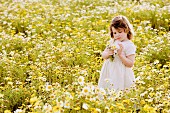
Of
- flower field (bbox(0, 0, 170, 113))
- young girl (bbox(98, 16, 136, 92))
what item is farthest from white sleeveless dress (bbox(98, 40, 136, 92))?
flower field (bbox(0, 0, 170, 113))

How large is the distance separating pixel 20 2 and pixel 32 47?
14.3 feet

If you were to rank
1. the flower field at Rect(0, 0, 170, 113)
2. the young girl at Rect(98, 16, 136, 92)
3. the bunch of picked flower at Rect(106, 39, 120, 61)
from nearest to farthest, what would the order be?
the flower field at Rect(0, 0, 170, 113), the bunch of picked flower at Rect(106, 39, 120, 61), the young girl at Rect(98, 16, 136, 92)

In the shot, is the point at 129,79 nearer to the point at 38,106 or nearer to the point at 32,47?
the point at 38,106

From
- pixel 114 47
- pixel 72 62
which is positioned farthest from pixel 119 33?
pixel 72 62

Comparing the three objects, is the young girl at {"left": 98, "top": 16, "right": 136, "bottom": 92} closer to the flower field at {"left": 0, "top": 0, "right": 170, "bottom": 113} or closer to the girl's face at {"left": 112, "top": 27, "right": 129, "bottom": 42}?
the girl's face at {"left": 112, "top": 27, "right": 129, "bottom": 42}

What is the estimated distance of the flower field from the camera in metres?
3.60

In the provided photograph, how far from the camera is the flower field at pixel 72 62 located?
11.8ft

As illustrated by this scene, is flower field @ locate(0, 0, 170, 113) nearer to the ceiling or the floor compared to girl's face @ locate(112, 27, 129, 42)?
nearer to the floor

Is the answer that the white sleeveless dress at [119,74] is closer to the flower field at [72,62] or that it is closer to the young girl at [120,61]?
the young girl at [120,61]

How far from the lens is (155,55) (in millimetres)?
6145

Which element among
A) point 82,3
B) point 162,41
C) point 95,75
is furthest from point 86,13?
point 95,75

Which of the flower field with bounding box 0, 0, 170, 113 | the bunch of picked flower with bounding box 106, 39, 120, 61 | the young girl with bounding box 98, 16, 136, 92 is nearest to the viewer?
the flower field with bounding box 0, 0, 170, 113

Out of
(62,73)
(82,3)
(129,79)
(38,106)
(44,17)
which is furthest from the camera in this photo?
(82,3)

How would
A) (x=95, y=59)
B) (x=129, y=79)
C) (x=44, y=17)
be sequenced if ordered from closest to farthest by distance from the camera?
(x=129, y=79) → (x=95, y=59) → (x=44, y=17)
